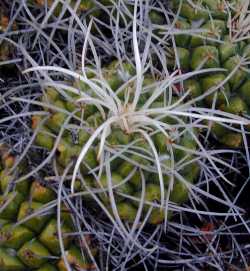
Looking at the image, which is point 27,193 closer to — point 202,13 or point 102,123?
point 102,123

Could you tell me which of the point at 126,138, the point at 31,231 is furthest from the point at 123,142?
the point at 31,231

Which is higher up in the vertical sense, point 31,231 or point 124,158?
point 124,158

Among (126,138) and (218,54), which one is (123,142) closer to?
(126,138)

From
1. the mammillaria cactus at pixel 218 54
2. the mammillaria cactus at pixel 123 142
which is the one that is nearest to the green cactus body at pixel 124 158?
the mammillaria cactus at pixel 123 142

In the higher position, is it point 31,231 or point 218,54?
point 218,54

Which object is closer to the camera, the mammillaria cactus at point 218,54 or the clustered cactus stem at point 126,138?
the clustered cactus stem at point 126,138

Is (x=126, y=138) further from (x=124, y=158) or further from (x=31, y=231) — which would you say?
(x=31, y=231)

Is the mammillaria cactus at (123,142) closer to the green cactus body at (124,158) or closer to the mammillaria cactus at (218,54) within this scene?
the green cactus body at (124,158)

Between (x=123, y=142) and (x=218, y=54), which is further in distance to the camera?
(x=218, y=54)

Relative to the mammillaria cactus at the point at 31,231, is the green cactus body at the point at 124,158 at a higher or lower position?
higher

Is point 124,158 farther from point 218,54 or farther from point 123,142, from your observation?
point 218,54

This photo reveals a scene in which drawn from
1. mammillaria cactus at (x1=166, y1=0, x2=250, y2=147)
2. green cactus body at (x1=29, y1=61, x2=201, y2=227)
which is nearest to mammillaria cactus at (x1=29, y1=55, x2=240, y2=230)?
green cactus body at (x1=29, y1=61, x2=201, y2=227)
